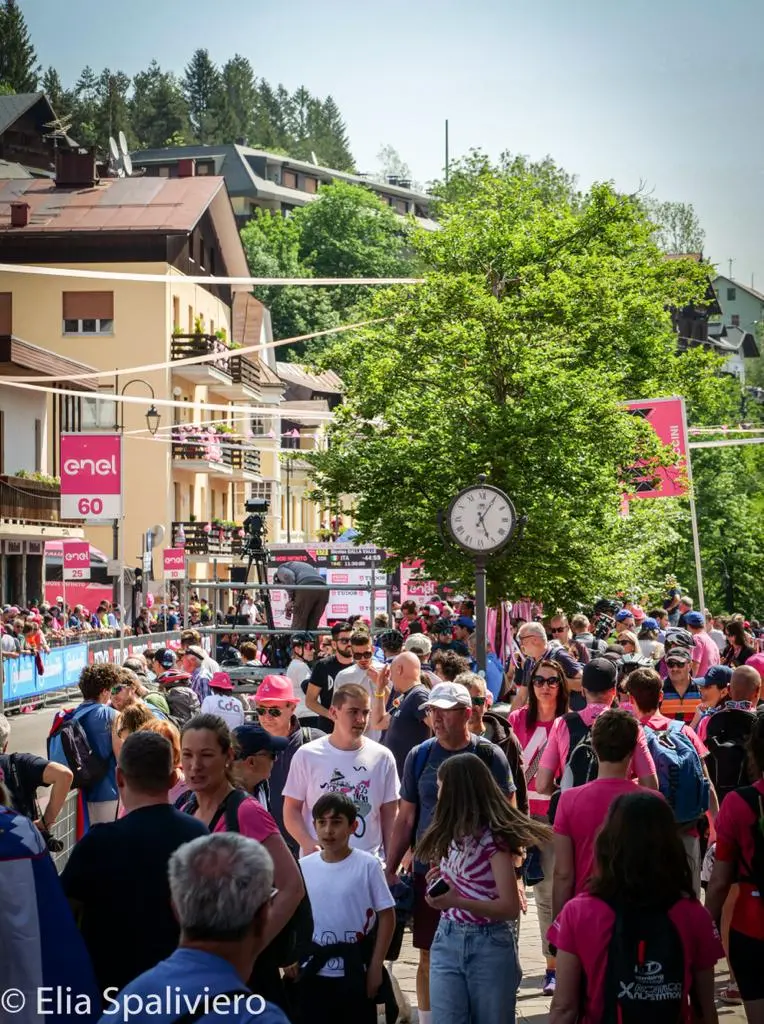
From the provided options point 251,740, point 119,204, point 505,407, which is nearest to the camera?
point 251,740

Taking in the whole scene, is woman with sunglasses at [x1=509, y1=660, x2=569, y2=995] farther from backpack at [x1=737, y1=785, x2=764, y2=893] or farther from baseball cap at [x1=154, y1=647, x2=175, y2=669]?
baseball cap at [x1=154, y1=647, x2=175, y2=669]

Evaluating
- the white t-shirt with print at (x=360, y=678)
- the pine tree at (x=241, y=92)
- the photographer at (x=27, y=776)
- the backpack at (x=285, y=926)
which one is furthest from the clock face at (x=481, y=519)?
the pine tree at (x=241, y=92)

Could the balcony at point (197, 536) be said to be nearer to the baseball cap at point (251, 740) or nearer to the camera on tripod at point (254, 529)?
the camera on tripod at point (254, 529)

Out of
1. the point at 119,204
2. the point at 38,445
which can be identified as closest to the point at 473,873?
the point at 38,445

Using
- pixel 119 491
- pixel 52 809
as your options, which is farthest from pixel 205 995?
pixel 119 491

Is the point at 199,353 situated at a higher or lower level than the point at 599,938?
higher

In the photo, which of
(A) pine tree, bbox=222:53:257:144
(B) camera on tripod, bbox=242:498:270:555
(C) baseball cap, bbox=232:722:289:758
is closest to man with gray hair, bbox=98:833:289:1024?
(C) baseball cap, bbox=232:722:289:758

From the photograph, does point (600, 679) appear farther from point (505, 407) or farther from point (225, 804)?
point (505, 407)

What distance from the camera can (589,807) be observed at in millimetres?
6395

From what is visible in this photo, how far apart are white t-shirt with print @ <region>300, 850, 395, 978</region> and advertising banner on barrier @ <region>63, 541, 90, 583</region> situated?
3409 centimetres

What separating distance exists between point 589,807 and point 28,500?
140ft

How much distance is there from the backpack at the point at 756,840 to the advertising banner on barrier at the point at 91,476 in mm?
17014

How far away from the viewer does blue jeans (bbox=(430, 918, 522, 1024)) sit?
20.0 feet

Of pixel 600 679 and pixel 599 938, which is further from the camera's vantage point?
pixel 600 679
